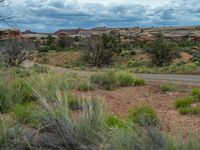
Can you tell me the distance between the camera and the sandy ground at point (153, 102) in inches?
406

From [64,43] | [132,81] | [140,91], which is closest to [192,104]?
[140,91]

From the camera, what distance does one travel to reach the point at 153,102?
14.4 meters

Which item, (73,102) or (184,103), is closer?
(73,102)

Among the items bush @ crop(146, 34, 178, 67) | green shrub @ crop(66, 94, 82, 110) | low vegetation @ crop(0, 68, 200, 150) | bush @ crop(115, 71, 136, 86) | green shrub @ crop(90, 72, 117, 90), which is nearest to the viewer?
low vegetation @ crop(0, 68, 200, 150)

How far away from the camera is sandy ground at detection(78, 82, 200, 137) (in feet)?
33.8

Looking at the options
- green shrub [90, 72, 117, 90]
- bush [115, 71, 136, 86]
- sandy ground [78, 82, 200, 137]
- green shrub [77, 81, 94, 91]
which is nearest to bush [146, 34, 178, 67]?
bush [115, 71, 136, 86]

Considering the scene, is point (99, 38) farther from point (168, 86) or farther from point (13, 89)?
point (13, 89)

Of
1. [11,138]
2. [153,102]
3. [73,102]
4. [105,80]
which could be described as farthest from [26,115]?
[105,80]

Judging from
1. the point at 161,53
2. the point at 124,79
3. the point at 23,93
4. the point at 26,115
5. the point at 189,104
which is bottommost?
the point at 161,53

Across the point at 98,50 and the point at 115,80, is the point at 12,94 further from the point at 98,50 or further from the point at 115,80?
the point at 98,50

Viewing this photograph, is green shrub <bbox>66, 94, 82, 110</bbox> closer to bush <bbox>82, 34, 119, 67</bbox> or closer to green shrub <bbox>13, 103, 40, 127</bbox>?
green shrub <bbox>13, 103, 40, 127</bbox>

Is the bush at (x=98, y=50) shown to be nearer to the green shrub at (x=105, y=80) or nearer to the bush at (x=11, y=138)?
the green shrub at (x=105, y=80)

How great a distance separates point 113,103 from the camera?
13859mm

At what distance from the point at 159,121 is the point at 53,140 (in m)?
3.23
